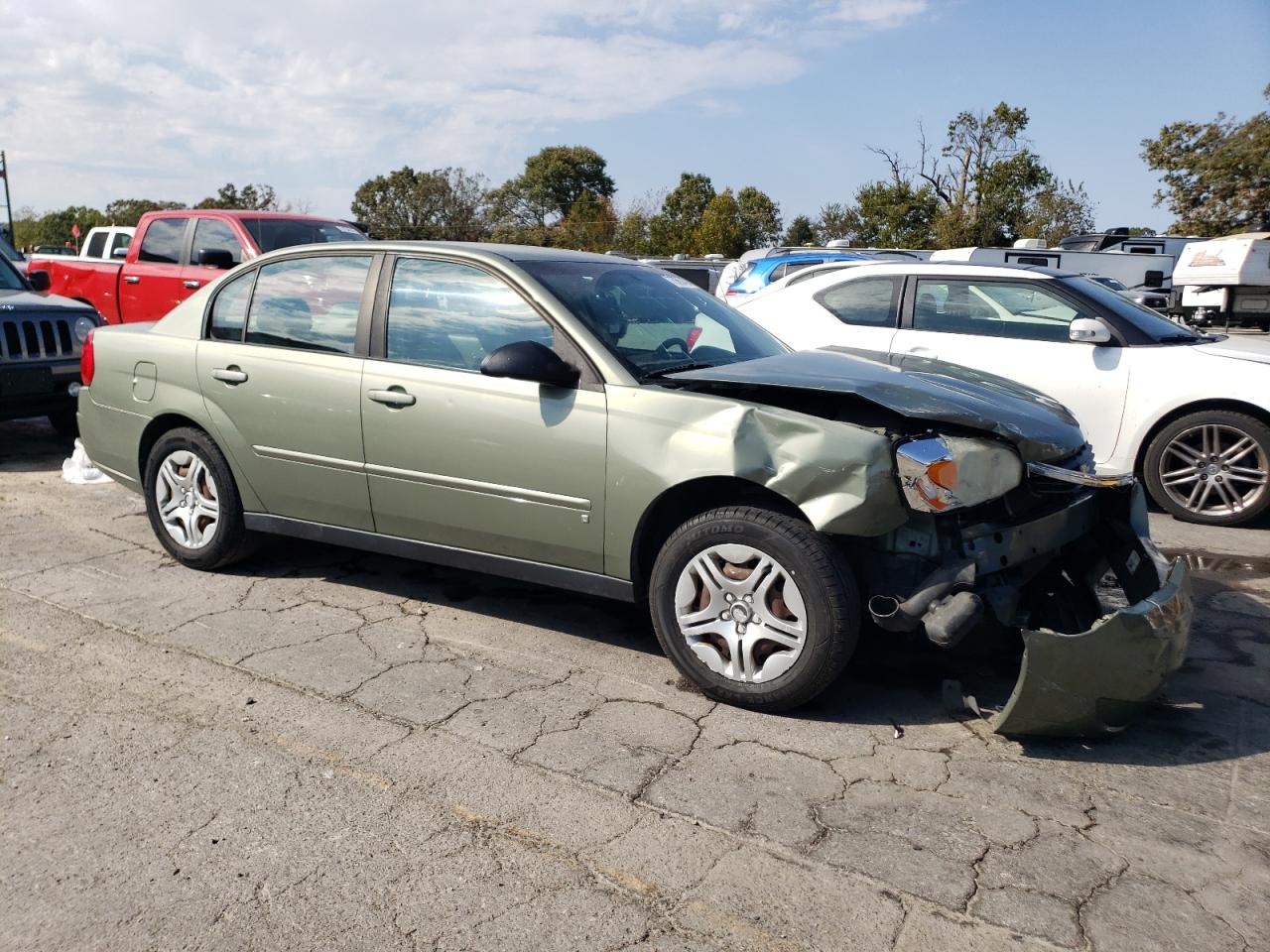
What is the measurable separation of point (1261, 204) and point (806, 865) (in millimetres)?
42431

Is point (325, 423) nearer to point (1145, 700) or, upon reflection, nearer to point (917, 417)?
point (917, 417)

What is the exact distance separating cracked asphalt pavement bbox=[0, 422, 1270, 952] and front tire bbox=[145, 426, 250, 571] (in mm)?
454

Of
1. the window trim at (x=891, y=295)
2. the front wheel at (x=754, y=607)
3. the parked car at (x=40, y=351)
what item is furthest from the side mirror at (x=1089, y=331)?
the parked car at (x=40, y=351)

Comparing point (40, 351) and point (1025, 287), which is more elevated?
point (1025, 287)

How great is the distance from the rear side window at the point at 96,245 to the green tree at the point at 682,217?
29.2 meters

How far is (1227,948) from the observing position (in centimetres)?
236

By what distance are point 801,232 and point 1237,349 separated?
48572mm

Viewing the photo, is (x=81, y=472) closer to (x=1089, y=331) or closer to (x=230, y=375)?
(x=230, y=375)

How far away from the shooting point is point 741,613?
3.57 metres

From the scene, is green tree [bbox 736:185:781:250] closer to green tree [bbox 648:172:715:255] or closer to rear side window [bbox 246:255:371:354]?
green tree [bbox 648:172:715:255]

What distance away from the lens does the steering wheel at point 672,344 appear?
13.8 feet

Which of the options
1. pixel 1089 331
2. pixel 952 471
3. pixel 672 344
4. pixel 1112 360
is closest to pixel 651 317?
pixel 672 344

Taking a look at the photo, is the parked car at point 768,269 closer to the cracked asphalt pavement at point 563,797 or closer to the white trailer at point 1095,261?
the white trailer at point 1095,261

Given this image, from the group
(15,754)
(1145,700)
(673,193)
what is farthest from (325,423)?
(673,193)
